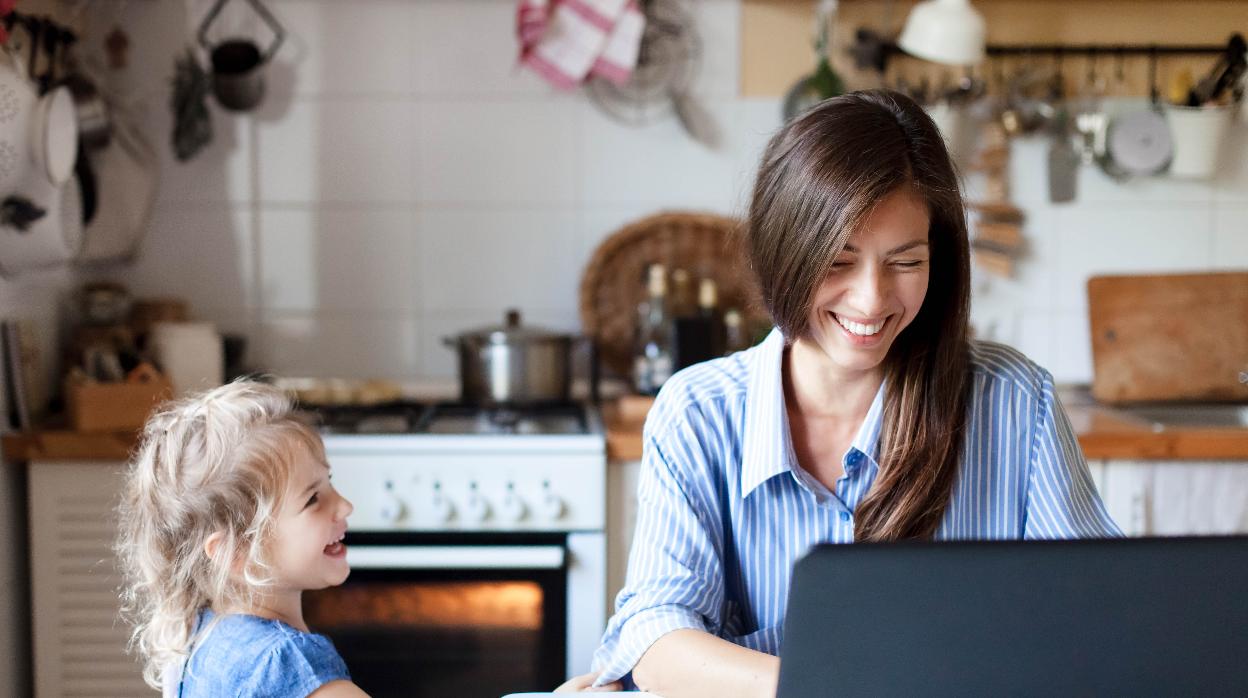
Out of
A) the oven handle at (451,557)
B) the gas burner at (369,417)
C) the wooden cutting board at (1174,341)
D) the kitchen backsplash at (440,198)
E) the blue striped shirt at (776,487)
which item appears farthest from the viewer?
the kitchen backsplash at (440,198)

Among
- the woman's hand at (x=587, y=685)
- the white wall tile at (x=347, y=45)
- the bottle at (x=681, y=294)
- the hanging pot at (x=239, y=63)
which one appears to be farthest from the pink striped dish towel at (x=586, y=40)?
the woman's hand at (x=587, y=685)

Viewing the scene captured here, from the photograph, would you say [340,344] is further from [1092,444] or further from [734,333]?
[1092,444]

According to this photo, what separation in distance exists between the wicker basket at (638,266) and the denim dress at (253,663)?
59.5 inches

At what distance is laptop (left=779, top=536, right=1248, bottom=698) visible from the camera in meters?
0.64

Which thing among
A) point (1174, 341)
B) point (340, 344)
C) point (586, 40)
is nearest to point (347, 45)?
point (586, 40)

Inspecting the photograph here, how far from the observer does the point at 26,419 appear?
212 centimetres

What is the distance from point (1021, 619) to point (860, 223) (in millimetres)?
491

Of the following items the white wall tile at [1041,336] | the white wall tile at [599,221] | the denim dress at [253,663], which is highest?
the white wall tile at [599,221]

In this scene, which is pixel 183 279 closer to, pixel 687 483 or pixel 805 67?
pixel 805 67

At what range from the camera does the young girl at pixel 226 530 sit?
44.6 inches

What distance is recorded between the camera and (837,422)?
4.21 feet

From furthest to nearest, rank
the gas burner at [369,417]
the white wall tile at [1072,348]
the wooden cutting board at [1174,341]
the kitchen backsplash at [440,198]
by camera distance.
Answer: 1. the white wall tile at [1072,348]
2. the kitchen backsplash at [440,198]
3. the wooden cutting board at [1174,341]
4. the gas burner at [369,417]

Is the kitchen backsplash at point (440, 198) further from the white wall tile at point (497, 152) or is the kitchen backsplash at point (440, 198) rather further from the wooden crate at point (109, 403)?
the wooden crate at point (109, 403)

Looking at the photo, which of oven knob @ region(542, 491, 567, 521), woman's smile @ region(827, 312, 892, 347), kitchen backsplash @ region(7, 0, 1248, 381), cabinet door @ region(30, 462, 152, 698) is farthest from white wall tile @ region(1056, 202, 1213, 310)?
cabinet door @ region(30, 462, 152, 698)
